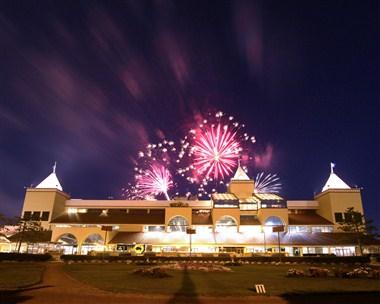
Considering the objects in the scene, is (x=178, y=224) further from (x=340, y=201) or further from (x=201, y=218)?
(x=340, y=201)

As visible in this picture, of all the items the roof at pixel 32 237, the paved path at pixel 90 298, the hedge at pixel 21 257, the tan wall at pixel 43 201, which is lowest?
the paved path at pixel 90 298

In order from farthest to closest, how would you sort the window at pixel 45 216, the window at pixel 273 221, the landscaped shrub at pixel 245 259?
the window at pixel 45 216 < the window at pixel 273 221 < the landscaped shrub at pixel 245 259

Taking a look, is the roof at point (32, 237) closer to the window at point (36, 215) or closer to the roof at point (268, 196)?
the window at point (36, 215)

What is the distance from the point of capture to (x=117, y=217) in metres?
69.5

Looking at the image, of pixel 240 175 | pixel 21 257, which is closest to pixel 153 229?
pixel 240 175

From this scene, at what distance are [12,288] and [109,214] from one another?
5238 centimetres

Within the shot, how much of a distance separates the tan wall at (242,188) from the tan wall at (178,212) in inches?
515

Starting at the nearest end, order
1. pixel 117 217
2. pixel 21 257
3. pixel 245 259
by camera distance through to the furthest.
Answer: pixel 21 257 < pixel 245 259 < pixel 117 217

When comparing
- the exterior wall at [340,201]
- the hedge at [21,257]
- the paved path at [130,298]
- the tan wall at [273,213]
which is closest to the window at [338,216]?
the exterior wall at [340,201]

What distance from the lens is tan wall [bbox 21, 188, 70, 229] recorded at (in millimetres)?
68637

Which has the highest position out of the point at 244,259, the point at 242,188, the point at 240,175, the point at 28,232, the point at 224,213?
the point at 240,175

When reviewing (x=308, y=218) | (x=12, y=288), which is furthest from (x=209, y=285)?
(x=308, y=218)

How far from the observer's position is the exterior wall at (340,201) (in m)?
68.2

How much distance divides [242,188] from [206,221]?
12889 millimetres
